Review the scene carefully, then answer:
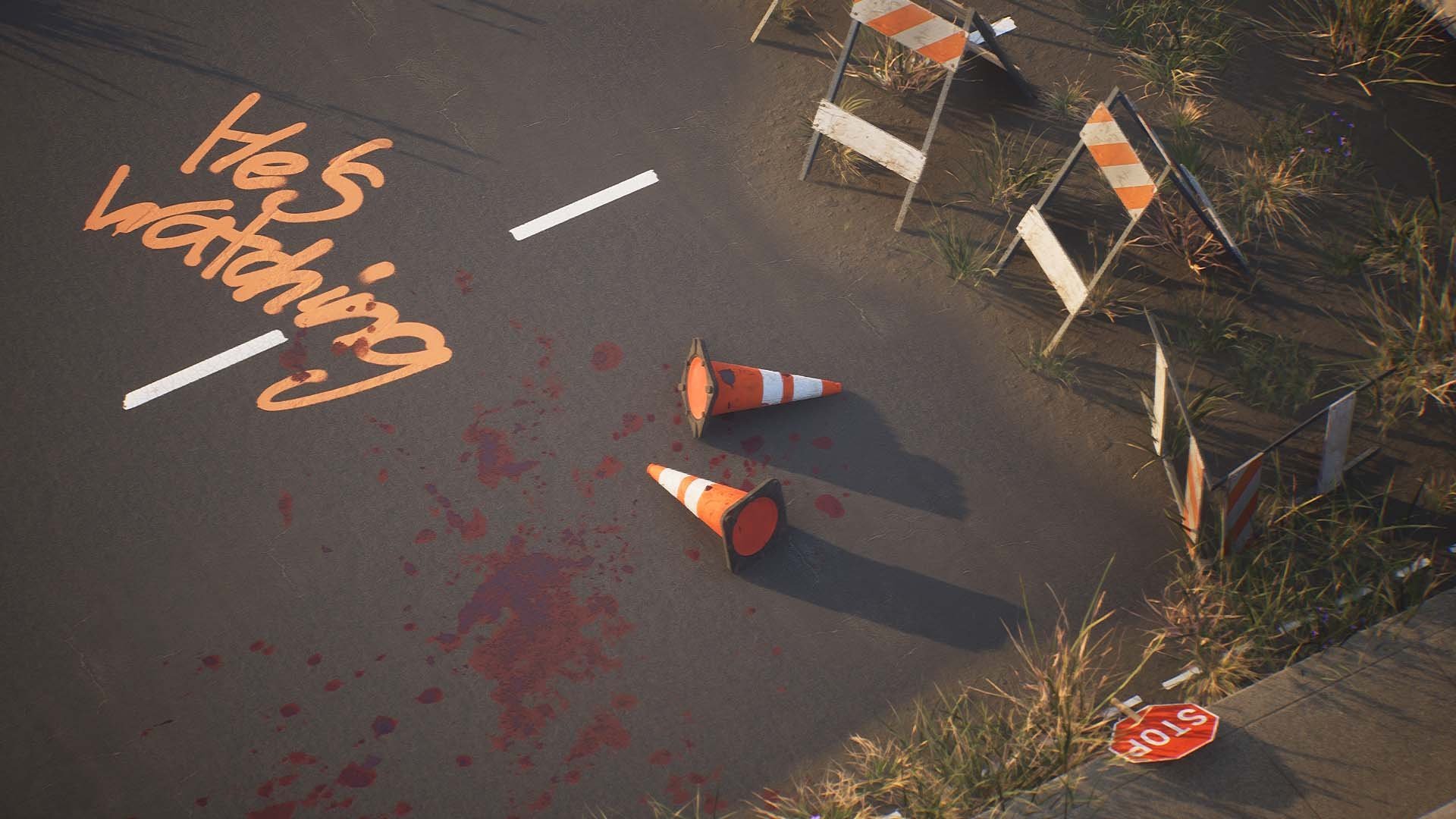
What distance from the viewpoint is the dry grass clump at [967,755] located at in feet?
16.2

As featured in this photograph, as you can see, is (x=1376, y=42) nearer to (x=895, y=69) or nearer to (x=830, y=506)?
(x=895, y=69)

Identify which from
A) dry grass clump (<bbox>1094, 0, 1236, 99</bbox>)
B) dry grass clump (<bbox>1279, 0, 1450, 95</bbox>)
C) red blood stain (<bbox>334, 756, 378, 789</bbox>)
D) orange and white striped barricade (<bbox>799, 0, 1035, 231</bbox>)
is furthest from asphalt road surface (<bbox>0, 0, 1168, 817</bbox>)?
dry grass clump (<bbox>1279, 0, 1450, 95</bbox>)

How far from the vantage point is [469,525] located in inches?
235

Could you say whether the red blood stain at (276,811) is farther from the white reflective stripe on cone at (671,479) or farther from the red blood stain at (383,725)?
the white reflective stripe on cone at (671,479)

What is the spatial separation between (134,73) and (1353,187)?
30.2 feet

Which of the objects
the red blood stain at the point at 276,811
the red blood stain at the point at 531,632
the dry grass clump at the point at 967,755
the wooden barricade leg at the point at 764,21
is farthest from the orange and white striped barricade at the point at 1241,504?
the red blood stain at the point at 276,811

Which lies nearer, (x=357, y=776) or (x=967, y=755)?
(x=967, y=755)

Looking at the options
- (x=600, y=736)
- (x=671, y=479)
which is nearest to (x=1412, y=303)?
(x=671, y=479)

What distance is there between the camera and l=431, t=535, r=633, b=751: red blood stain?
5.45 metres

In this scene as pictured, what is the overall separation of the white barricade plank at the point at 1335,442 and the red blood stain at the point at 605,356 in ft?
14.2

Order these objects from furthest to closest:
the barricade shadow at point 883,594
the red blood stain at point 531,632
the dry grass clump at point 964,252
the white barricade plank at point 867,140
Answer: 1. the dry grass clump at point 964,252
2. the white barricade plank at point 867,140
3. the barricade shadow at point 883,594
4. the red blood stain at point 531,632

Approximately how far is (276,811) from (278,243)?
3.78 metres

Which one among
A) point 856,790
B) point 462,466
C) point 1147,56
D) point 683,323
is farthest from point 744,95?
point 856,790

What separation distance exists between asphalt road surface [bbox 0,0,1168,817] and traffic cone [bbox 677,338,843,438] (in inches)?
7.1
